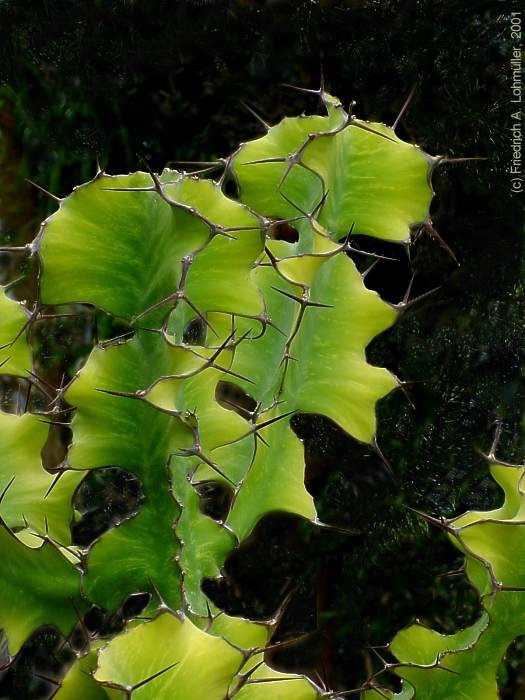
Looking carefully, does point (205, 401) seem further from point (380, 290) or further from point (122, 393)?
point (380, 290)

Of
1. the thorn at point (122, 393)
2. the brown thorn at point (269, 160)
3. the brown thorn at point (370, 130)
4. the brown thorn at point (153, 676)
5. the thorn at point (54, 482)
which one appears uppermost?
the brown thorn at point (370, 130)

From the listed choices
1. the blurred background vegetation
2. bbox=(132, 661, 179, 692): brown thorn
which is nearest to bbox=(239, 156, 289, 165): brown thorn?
bbox=(132, 661, 179, 692): brown thorn

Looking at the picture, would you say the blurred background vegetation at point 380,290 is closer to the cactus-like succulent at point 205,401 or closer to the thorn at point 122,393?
the cactus-like succulent at point 205,401

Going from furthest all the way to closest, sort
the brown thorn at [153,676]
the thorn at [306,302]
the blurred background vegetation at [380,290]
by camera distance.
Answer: the blurred background vegetation at [380,290]
the thorn at [306,302]
the brown thorn at [153,676]

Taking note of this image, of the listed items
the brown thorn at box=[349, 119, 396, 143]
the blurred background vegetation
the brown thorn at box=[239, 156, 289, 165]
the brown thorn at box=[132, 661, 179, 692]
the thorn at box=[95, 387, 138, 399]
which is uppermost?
the brown thorn at box=[349, 119, 396, 143]

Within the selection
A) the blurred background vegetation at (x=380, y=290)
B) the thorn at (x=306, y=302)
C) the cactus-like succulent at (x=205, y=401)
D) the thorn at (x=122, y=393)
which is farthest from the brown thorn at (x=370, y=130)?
the blurred background vegetation at (x=380, y=290)

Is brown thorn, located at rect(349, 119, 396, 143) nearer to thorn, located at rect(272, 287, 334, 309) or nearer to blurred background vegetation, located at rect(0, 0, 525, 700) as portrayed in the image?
thorn, located at rect(272, 287, 334, 309)

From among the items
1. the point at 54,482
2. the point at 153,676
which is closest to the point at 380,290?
the point at 54,482
